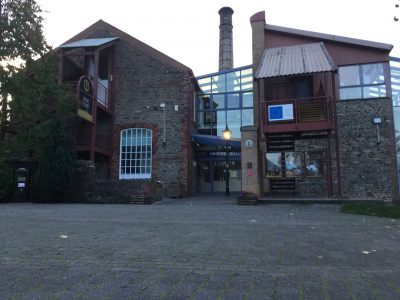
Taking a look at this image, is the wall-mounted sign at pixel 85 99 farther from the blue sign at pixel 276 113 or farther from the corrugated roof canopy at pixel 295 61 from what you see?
the blue sign at pixel 276 113

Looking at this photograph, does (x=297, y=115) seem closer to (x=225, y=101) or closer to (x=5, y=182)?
(x=225, y=101)

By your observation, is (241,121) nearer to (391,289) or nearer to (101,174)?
(101,174)

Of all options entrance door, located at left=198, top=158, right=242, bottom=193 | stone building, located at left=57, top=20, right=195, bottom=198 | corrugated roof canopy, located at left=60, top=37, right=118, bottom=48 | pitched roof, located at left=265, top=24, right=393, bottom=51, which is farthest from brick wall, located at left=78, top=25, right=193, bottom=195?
A: pitched roof, located at left=265, top=24, right=393, bottom=51

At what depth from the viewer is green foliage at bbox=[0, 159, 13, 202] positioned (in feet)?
49.7

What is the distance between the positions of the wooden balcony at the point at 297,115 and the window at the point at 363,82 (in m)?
2.96

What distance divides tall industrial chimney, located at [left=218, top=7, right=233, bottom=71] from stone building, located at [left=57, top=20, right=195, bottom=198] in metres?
12.8

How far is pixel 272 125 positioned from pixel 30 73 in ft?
38.0

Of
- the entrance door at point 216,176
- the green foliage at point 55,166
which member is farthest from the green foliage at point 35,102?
the entrance door at point 216,176

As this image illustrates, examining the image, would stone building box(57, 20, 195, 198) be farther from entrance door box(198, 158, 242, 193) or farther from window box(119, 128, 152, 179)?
entrance door box(198, 158, 242, 193)

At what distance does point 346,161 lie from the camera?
54.4ft

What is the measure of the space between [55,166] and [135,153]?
593 cm

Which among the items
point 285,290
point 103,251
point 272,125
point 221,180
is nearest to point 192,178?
point 221,180

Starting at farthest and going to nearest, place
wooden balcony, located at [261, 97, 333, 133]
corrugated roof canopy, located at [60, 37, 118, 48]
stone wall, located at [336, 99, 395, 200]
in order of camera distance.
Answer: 1. corrugated roof canopy, located at [60, 37, 118, 48]
2. stone wall, located at [336, 99, 395, 200]
3. wooden balcony, located at [261, 97, 333, 133]

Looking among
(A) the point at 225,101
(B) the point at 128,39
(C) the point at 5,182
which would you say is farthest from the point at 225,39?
(C) the point at 5,182
